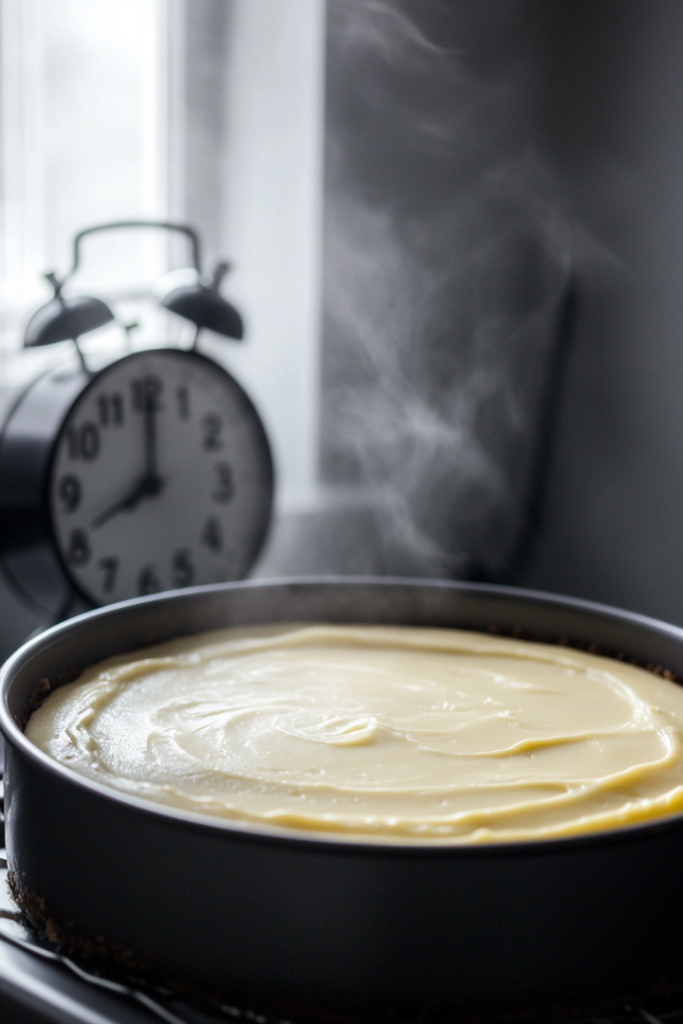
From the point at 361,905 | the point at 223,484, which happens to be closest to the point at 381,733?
the point at 361,905

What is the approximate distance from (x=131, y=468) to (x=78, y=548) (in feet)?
0.57

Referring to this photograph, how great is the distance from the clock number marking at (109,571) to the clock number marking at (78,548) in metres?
0.03

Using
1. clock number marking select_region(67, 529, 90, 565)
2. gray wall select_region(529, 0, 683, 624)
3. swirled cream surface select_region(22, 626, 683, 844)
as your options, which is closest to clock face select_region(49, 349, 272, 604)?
clock number marking select_region(67, 529, 90, 565)

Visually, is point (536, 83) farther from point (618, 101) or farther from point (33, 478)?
point (33, 478)

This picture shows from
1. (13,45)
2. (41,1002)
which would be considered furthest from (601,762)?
(13,45)

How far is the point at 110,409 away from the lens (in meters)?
1.54

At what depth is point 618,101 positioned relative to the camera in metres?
1.80

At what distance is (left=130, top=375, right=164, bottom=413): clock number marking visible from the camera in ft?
5.17

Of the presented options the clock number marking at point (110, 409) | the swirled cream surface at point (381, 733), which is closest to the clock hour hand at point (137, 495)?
the clock number marking at point (110, 409)

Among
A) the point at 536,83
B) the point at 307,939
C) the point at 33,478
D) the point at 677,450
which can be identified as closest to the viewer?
the point at 307,939

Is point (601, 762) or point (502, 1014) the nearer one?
point (502, 1014)

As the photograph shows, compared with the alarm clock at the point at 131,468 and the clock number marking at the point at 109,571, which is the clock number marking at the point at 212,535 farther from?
the clock number marking at the point at 109,571

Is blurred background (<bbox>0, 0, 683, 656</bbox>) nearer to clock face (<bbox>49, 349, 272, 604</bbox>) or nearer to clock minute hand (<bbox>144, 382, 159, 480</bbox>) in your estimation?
clock face (<bbox>49, 349, 272, 604</bbox>)

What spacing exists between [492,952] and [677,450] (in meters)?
1.29
